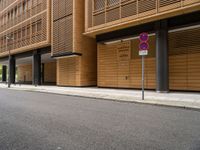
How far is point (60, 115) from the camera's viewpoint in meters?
7.72

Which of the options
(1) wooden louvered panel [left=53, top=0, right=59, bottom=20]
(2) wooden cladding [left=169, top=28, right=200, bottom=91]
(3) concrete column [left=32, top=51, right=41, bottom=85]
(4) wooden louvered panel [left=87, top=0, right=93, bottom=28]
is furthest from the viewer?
(3) concrete column [left=32, top=51, right=41, bottom=85]

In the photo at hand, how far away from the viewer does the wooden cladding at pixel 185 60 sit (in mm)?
14789

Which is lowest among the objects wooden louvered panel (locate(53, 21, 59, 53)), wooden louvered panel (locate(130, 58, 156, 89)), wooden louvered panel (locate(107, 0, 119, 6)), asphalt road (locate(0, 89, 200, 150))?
asphalt road (locate(0, 89, 200, 150))

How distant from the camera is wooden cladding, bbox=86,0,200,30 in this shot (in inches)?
538

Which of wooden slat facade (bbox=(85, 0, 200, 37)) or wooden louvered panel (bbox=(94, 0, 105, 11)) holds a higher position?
wooden louvered panel (bbox=(94, 0, 105, 11))

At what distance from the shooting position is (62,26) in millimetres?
22891

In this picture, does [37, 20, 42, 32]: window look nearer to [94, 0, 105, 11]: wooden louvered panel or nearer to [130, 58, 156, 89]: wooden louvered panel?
[94, 0, 105, 11]: wooden louvered panel

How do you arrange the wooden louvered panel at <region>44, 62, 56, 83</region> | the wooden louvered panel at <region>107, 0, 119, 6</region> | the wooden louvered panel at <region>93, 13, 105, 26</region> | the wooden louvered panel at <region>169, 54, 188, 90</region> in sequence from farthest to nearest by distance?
the wooden louvered panel at <region>44, 62, 56, 83</region> → the wooden louvered panel at <region>93, 13, 105, 26</region> → the wooden louvered panel at <region>107, 0, 119, 6</region> → the wooden louvered panel at <region>169, 54, 188, 90</region>

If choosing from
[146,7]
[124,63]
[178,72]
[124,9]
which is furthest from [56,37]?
[178,72]

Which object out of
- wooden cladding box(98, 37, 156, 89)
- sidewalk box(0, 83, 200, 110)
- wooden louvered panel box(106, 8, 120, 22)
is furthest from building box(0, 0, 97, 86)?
sidewalk box(0, 83, 200, 110)

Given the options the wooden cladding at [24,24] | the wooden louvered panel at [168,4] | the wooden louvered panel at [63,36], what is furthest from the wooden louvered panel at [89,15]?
the wooden cladding at [24,24]

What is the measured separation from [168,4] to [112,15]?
189 inches

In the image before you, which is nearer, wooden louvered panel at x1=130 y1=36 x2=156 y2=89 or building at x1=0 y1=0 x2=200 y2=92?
building at x1=0 y1=0 x2=200 y2=92

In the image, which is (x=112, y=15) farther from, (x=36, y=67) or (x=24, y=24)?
(x=24, y=24)
